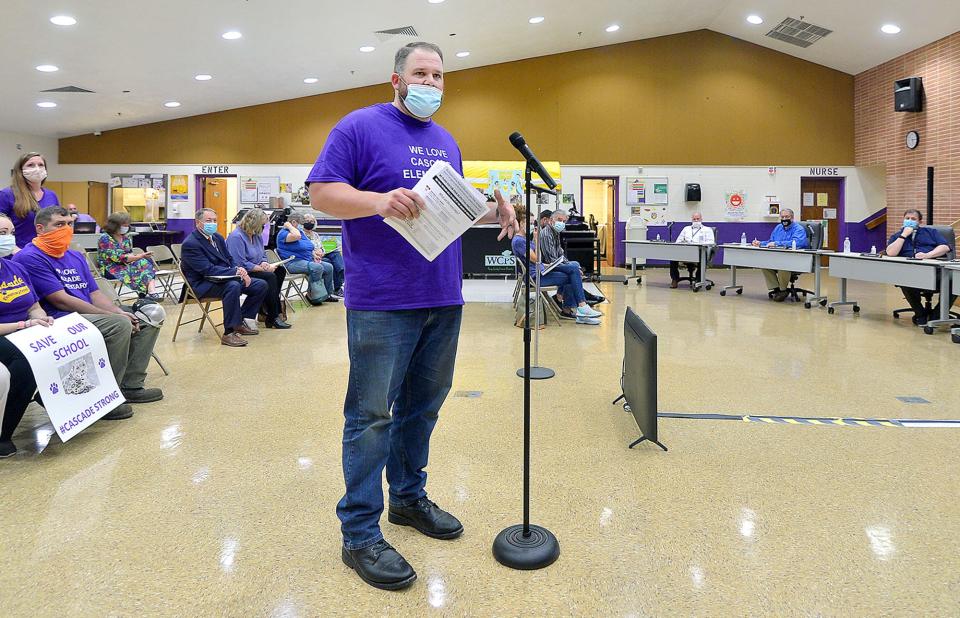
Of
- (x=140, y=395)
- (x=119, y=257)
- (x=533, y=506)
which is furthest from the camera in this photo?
(x=119, y=257)

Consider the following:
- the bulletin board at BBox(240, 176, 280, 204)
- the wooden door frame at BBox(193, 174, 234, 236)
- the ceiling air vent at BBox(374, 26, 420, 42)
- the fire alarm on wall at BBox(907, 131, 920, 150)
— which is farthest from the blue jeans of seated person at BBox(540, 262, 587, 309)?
the wooden door frame at BBox(193, 174, 234, 236)

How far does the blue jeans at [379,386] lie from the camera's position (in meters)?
1.76

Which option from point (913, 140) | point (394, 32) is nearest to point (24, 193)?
point (394, 32)

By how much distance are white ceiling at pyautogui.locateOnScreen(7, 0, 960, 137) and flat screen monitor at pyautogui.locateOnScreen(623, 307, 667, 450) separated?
7.44 m

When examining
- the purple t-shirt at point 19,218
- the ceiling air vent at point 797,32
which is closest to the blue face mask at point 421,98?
the purple t-shirt at point 19,218

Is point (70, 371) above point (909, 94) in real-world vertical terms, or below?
below

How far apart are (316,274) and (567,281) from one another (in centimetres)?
339

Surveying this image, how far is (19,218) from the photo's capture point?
3775 millimetres

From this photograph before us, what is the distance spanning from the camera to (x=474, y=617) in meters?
1.63

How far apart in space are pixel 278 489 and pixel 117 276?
180 inches

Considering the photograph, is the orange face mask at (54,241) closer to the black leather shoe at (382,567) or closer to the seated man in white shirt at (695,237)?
the black leather shoe at (382,567)

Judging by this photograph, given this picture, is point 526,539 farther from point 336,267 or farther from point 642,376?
point 336,267

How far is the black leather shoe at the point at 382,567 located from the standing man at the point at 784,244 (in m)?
8.01

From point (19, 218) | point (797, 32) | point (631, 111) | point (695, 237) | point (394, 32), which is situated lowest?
point (19, 218)
